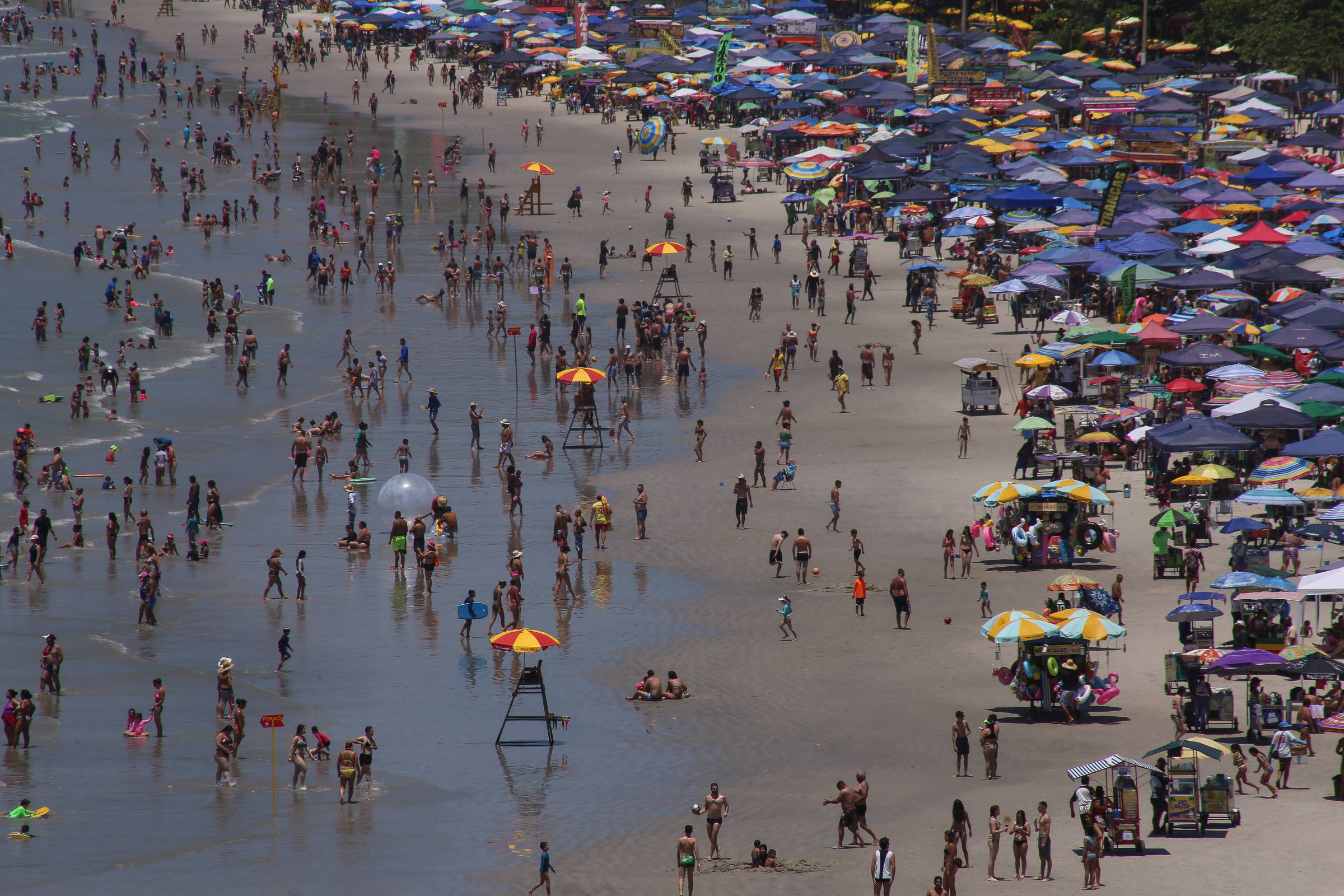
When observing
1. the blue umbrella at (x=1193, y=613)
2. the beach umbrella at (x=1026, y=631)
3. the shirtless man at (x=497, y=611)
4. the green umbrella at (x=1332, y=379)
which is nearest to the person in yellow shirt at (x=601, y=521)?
the shirtless man at (x=497, y=611)

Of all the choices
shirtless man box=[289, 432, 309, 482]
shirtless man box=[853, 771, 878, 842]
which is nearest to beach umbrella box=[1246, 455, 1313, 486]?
shirtless man box=[853, 771, 878, 842]

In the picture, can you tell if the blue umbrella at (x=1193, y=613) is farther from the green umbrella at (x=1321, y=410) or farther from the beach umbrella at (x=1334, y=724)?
the green umbrella at (x=1321, y=410)

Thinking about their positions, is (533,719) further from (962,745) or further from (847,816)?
(962,745)

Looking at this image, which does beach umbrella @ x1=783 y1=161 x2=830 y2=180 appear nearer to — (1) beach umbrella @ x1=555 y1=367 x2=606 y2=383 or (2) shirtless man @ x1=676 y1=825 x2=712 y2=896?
(1) beach umbrella @ x1=555 y1=367 x2=606 y2=383

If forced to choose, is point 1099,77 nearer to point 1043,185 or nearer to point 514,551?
point 1043,185

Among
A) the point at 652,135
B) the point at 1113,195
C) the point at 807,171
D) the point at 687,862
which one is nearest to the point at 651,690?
the point at 687,862

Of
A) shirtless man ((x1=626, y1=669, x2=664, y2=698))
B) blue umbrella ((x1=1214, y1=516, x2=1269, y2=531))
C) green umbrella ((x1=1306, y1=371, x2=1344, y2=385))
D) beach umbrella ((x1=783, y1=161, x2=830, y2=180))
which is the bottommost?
shirtless man ((x1=626, y1=669, x2=664, y2=698))
